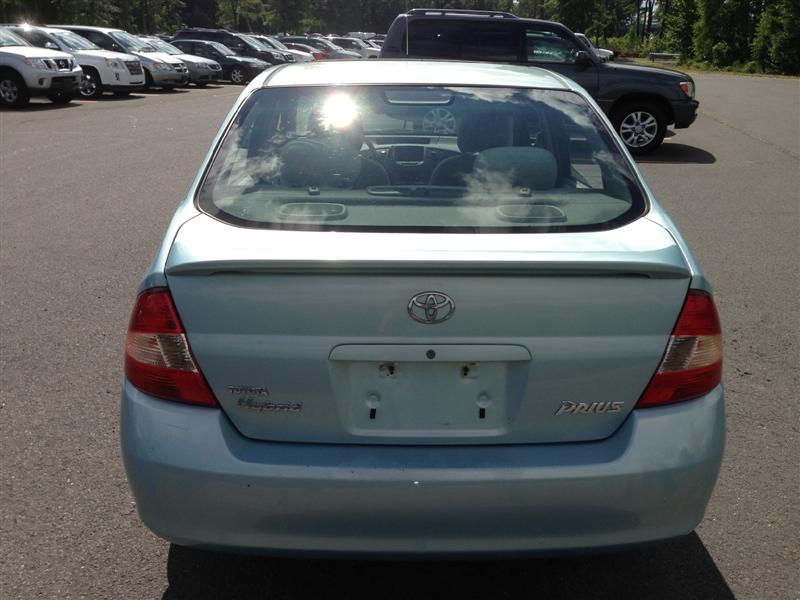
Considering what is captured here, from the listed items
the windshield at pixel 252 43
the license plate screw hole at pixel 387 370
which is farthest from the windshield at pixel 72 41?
the license plate screw hole at pixel 387 370

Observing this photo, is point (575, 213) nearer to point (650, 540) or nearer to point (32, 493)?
point (650, 540)

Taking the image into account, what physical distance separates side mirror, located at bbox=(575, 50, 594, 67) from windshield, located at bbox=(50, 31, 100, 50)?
14.0 m

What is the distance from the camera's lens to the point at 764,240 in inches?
336

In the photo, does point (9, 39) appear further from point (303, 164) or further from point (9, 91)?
point (303, 164)

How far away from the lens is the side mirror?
14.3 meters

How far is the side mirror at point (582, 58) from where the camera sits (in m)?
14.3

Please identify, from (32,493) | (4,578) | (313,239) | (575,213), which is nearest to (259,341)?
(313,239)

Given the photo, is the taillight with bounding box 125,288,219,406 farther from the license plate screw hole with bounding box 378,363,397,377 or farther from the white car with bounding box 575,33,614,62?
the white car with bounding box 575,33,614,62

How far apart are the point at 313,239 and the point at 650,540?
4.30 feet

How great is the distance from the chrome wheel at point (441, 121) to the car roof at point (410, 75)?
0.46ft

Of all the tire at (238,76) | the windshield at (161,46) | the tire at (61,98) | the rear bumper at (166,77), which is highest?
the tire at (61,98)

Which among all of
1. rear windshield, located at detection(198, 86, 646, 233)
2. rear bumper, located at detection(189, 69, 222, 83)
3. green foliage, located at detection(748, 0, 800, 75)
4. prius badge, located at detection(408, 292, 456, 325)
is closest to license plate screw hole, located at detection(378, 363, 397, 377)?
prius badge, located at detection(408, 292, 456, 325)

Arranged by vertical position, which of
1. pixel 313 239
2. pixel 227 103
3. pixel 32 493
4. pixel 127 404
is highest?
pixel 313 239

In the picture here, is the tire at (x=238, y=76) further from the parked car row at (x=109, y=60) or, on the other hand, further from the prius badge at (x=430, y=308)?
the prius badge at (x=430, y=308)
